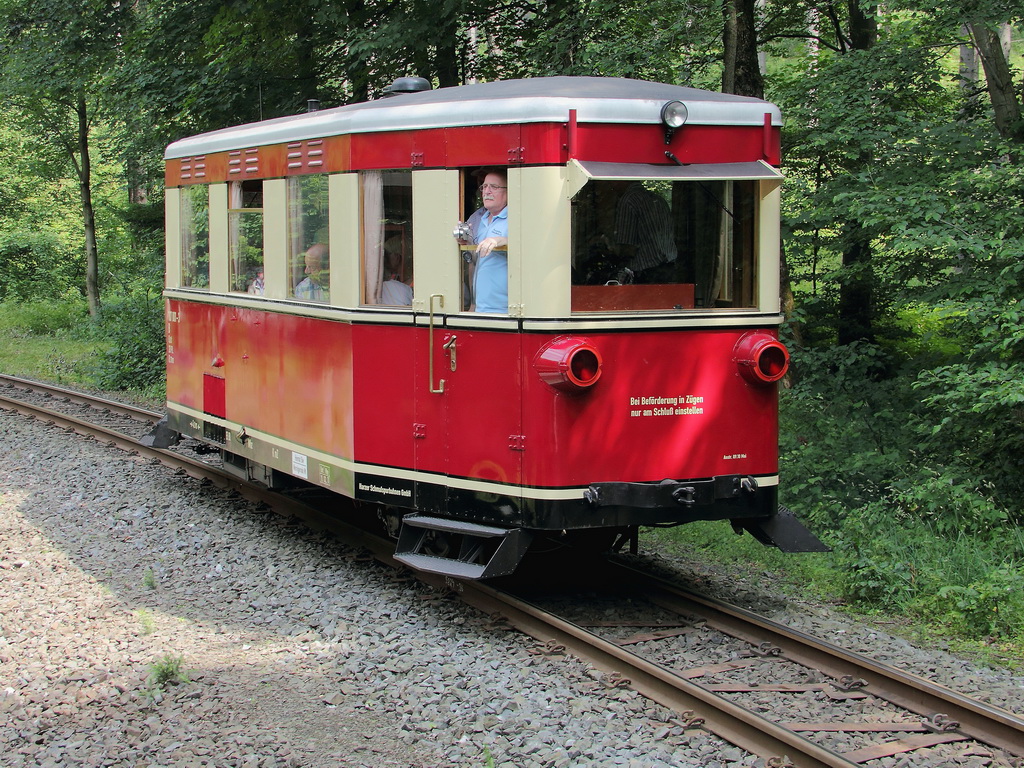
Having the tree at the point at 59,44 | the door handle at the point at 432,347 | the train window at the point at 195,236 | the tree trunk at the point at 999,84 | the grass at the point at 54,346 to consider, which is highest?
the tree at the point at 59,44

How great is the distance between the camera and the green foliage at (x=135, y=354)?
676 inches

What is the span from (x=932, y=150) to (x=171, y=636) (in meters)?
6.95

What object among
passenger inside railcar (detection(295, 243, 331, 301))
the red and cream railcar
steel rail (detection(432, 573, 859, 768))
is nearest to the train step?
the red and cream railcar

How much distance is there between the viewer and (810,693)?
533 cm

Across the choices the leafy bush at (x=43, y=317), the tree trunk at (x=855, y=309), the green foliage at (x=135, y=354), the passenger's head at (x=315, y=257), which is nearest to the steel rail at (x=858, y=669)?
the passenger's head at (x=315, y=257)

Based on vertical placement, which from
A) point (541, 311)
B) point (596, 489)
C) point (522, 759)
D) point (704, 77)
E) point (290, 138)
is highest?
point (704, 77)

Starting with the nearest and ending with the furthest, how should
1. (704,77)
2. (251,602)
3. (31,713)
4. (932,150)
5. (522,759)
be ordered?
1. (522,759)
2. (31,713)
3. (251,602)
4. (932,150)
5. (704,77)

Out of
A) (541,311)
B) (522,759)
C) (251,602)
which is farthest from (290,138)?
(522,759)

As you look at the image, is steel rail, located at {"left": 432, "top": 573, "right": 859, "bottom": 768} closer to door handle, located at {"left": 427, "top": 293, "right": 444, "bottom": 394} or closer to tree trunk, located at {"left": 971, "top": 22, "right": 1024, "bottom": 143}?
door handle, located at {"left": 427, "top": 293, "right": 444, "bottom": 394}

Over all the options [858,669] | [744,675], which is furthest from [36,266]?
[858,669]

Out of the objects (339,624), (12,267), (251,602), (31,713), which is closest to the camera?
(31,713)

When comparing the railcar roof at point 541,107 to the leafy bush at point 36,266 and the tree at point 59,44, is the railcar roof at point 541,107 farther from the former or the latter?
the leafy bush at point 36,266

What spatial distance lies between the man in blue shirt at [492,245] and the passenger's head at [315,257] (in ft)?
4.12

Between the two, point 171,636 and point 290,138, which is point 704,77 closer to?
point 290,138
